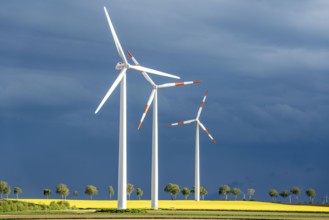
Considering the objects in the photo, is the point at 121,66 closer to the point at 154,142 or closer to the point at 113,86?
the point at 113,86

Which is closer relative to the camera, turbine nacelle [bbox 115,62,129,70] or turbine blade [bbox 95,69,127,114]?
turbine blade [bbox 95,69,127,114]

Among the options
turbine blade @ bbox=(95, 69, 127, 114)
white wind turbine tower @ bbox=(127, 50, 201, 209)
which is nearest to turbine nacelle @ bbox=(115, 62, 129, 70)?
turbine blade @ bbox=(95, 69, 127, 114)

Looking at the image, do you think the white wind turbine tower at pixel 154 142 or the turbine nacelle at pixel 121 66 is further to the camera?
the white wind turbine tower at pixel 154 142

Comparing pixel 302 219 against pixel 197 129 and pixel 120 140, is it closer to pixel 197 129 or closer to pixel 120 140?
pixel 120 140

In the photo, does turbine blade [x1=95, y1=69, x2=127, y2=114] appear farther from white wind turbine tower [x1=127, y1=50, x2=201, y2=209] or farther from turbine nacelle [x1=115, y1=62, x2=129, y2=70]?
white wind turbine tower [x1=127, y1=50, x2=201, y2=209]

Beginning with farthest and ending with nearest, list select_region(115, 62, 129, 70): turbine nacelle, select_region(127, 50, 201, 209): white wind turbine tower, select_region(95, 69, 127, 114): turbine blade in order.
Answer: select_region(127, 50, 201, 209): white wind turbine tower → select_region(115, 62, 129, 70): turbine nacelle → select_region(95, 69, 127, 114): turbine blade

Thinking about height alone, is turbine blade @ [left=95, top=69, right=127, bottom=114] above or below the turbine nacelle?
below

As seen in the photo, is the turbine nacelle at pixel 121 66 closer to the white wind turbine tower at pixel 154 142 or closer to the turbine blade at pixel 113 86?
the turbine blade at pixel 113 86

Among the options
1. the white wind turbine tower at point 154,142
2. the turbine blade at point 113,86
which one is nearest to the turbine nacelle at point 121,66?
the turbine blade at point 113,86

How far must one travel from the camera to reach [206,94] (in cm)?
16125

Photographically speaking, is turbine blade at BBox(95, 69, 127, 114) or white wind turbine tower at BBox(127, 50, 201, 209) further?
white wind turbine tower at BBox(127, 50, 201, 209)

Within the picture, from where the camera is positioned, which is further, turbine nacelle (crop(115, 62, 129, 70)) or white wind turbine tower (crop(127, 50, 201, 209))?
white wind turbine tower (crop(127, 50, 201, 209))

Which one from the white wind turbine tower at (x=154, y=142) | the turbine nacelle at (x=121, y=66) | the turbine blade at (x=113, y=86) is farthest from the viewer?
the white wind turbine tower at (x=154, y=142)

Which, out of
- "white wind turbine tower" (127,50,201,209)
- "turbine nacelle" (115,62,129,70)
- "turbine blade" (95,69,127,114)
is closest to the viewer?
"turbine blade" (95,69,127,114)
